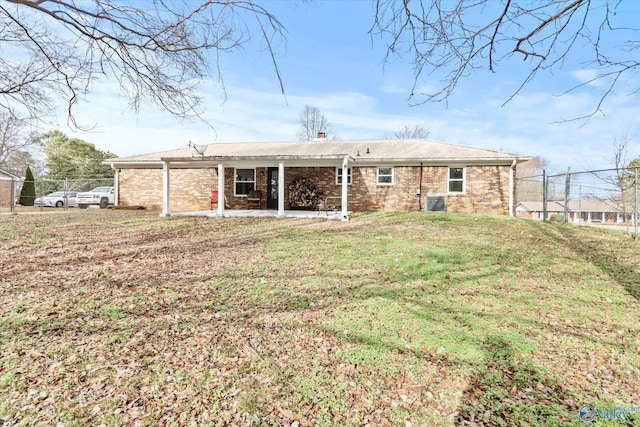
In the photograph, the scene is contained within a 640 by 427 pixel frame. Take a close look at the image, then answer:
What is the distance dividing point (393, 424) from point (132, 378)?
208 centimetres

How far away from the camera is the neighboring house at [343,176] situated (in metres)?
13.3

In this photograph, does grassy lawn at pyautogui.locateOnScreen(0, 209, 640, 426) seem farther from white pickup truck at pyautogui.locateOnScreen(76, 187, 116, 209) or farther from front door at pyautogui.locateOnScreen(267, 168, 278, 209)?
white pickup truck at pyautogui.locateOnScreen(76, 187, 116, 209)

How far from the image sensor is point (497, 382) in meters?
2.63

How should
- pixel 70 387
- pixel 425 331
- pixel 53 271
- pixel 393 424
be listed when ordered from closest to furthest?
pixel 393 424, pixel 70 387, pixel 425 331, pixel 53 271

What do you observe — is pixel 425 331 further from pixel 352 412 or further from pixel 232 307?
pixel 232 307

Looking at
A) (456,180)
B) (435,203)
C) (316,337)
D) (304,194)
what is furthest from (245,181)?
(316,337)

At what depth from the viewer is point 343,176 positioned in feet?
39.8

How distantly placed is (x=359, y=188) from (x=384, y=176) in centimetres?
129

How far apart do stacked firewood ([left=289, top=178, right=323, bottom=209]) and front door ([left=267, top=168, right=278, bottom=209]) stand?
925 millimetres

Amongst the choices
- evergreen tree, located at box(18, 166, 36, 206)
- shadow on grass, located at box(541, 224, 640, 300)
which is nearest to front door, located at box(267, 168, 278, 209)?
shadow on grass, located at box(541, 224, 640, 300)

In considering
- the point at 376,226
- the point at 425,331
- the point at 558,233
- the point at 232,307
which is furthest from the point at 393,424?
the point at 558,233

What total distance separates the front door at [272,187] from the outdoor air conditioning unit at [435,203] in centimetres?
730

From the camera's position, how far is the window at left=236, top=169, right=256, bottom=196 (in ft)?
54.0

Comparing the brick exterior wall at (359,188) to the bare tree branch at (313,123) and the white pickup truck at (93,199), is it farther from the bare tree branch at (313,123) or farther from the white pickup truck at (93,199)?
the bare tree branch at (313,123)
